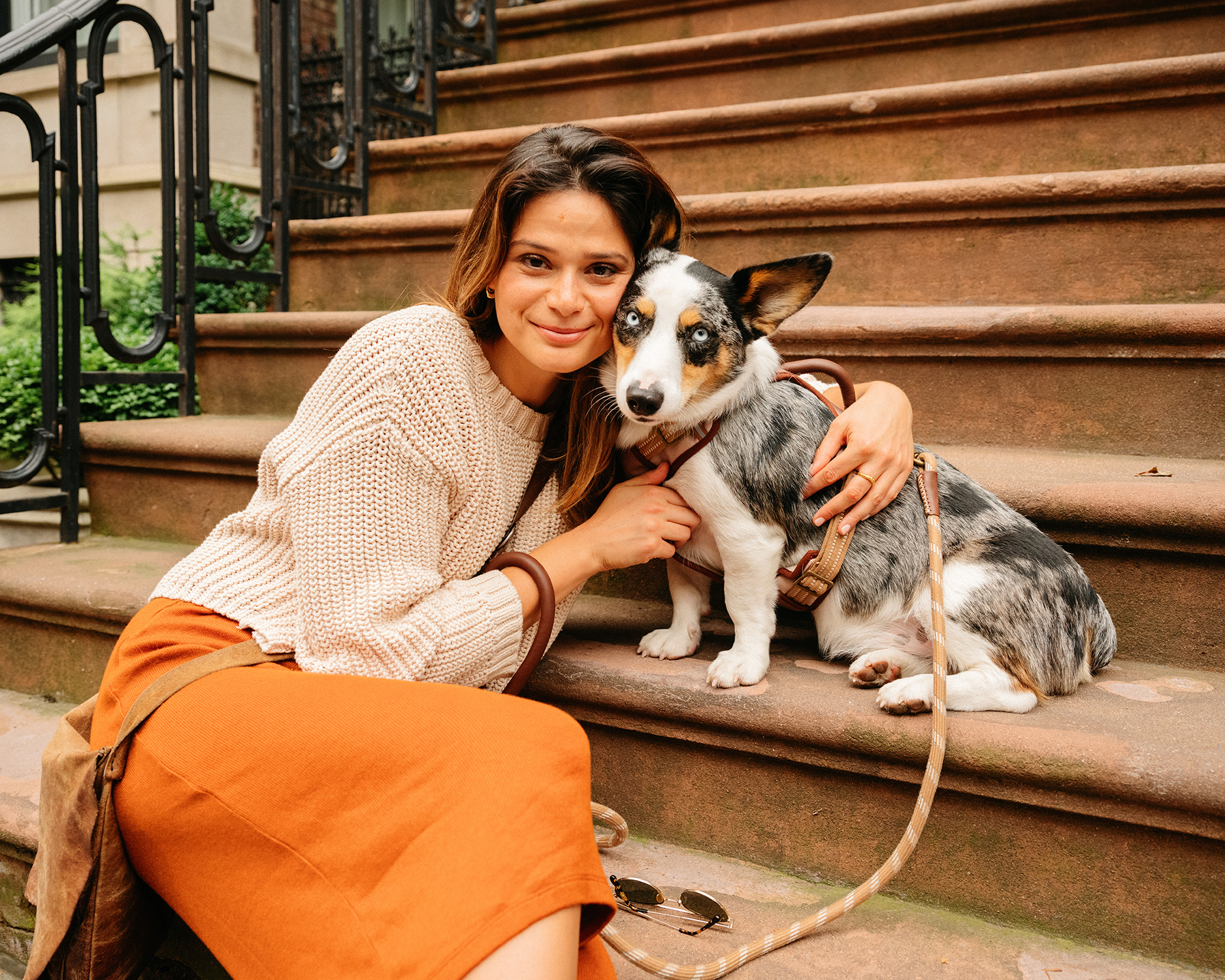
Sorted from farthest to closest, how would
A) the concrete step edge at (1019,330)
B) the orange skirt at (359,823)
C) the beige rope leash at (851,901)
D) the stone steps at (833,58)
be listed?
the stone steps at (833,58) → the concrete step edge at (1019,330) → the beige rope leash at (851,901) → the orange skirt at (359,823)

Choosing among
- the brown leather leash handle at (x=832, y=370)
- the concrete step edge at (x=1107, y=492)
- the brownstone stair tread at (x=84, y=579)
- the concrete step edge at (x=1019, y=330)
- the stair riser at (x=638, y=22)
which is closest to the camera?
the concrete step edge at (x=1107, y=492)

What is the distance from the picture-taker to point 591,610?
1976mm

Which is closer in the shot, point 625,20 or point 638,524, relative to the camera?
point 638,524

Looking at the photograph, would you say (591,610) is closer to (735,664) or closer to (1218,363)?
(735,664)

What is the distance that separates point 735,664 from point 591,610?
1.67ft

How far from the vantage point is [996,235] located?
2.25 metres

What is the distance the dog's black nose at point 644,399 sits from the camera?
141cm

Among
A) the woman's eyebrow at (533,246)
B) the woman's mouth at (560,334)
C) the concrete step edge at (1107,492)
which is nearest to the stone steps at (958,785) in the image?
the concrete step edge at (1107,492)

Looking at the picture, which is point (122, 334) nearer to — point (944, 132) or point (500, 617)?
point (500, 617)

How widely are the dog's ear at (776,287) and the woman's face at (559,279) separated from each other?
0.78ft

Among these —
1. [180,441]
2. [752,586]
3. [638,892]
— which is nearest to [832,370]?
[752,586]

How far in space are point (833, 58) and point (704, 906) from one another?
2.88 m

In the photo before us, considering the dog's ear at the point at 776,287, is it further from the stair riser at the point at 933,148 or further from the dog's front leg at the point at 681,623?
the stair riser at the point at 933,148

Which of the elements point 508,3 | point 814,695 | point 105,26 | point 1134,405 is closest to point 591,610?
point 814,695
